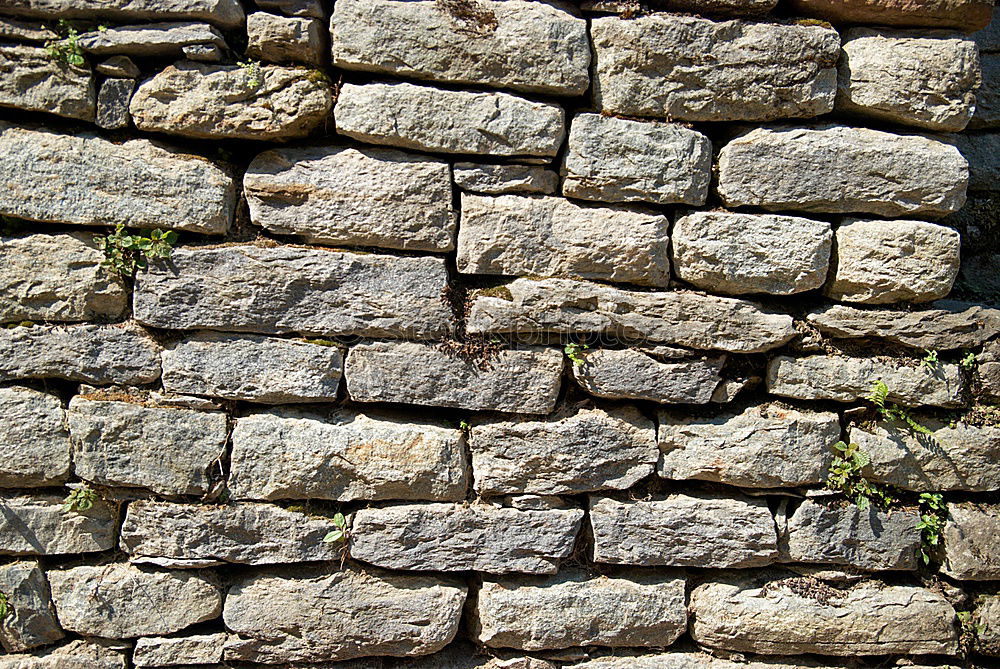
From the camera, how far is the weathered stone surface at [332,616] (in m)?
2.57

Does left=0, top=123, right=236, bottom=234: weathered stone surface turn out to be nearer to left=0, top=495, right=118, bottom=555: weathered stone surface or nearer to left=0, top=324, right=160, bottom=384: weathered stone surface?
left=0, top=324, right=160, bottom=384: weathered stone surface

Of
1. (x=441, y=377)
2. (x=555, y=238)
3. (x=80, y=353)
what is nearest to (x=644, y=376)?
(x=555, y=238)

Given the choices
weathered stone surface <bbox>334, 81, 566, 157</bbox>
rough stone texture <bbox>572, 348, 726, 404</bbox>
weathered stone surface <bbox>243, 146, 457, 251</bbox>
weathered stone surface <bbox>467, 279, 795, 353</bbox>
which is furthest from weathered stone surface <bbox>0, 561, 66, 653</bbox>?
rough stone texture <bbox>572, 348, 726, 404</bbox>

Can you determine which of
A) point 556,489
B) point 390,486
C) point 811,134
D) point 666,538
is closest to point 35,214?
point 390,486

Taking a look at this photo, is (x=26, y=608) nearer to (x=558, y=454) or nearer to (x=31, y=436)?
(x=31, y=436)

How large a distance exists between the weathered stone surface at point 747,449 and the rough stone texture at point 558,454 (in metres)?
0.11

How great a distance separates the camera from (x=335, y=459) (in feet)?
8.36

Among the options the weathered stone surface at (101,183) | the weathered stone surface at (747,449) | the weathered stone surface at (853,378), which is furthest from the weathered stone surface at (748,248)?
the weathered stone surface at (101,183)

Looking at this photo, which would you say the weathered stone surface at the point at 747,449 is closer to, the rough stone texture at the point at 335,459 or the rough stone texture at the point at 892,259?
the rough stone texture at the point at 892,259

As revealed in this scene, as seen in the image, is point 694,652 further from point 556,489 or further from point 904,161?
point 904,161

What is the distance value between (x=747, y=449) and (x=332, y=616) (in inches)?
66.1

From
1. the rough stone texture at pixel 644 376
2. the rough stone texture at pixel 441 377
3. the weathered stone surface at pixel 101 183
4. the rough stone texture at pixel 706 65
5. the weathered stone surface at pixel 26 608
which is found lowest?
the weathered stone surface at pixel 26 608

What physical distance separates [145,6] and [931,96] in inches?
112

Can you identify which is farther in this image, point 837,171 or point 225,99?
point 837,171
